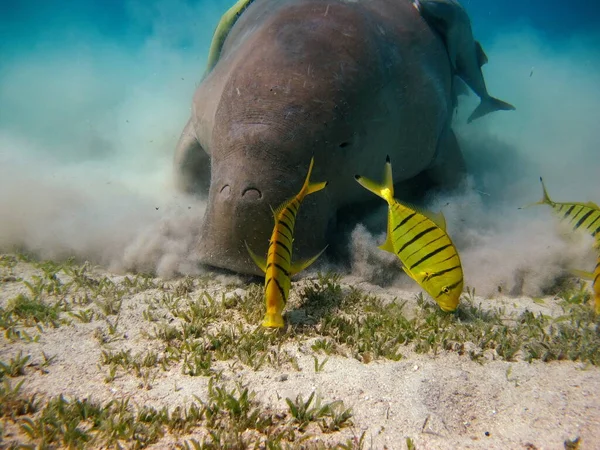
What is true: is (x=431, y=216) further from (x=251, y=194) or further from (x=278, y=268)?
(x=251, y=194)

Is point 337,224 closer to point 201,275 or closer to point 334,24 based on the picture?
point 201,275

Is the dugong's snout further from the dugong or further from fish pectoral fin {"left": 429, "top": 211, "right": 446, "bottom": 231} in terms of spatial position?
the dugong

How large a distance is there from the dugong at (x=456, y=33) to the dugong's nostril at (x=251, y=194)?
12.7 ft

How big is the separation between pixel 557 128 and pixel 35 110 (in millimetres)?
24472

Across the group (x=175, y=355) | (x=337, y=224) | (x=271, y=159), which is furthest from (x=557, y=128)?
(x=175, y=355)

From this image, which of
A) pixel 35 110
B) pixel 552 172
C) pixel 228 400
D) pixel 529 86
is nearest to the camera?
pixel 228 400

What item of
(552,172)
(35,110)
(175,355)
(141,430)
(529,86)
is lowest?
(141,430)

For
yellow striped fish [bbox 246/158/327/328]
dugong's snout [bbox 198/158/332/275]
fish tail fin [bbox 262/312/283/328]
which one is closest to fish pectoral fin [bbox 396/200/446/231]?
yellow striped fish [bbox 246/158/327/328]

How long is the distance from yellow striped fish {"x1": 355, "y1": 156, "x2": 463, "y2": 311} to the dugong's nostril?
131 centimetres

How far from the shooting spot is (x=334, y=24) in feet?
13.7

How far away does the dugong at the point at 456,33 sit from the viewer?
18.0 ft

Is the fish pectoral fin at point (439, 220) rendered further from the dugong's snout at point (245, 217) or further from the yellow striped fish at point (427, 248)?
the dugong's snout at point (245, 217)

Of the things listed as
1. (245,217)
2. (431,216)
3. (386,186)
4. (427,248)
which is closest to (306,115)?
(245,217)

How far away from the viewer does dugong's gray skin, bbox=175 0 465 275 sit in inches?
142
